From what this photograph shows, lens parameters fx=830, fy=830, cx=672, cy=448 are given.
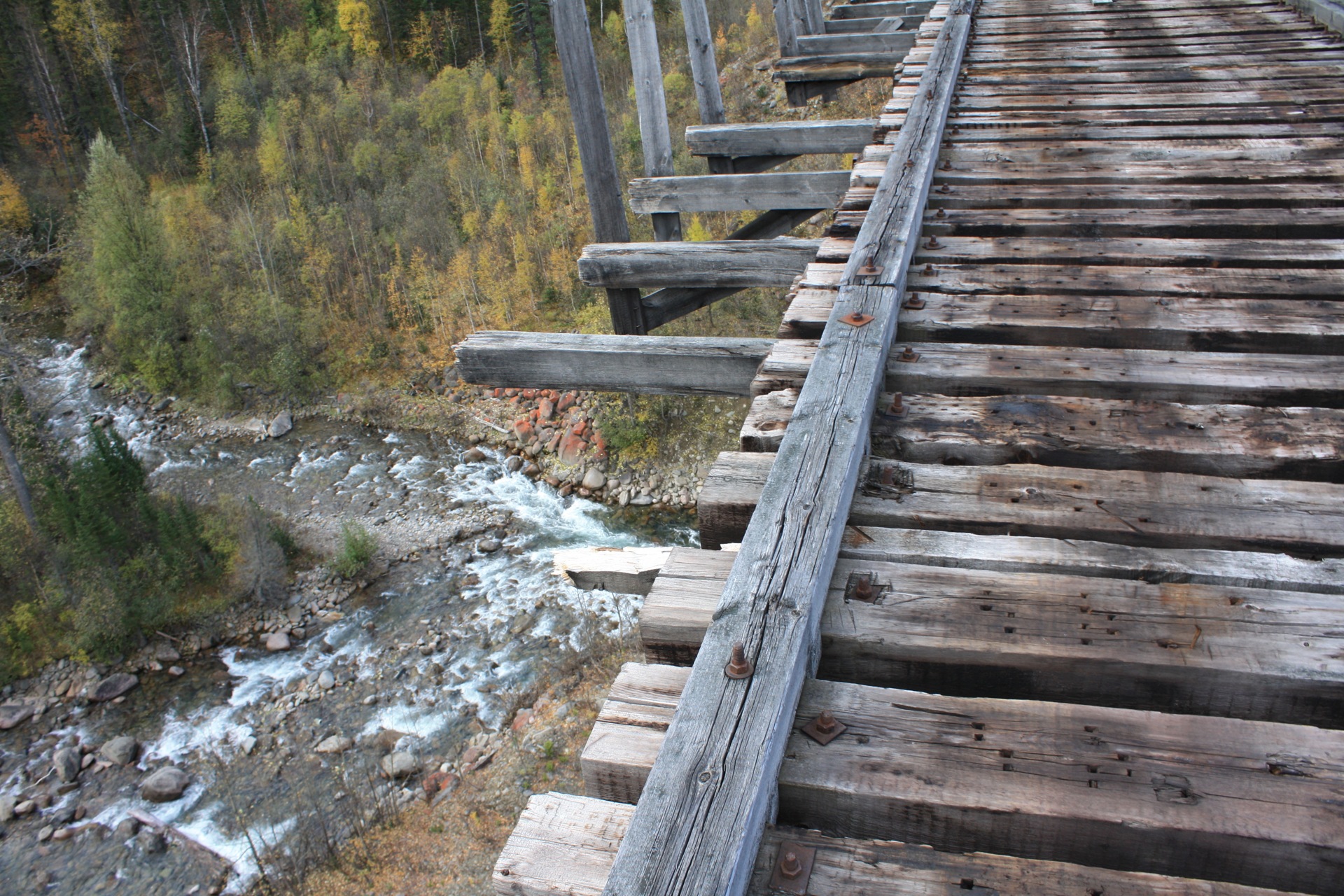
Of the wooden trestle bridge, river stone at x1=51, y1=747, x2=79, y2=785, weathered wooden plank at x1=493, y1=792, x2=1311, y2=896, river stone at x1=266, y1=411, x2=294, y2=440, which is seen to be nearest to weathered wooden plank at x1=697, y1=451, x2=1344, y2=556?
the wooden trestle bridge

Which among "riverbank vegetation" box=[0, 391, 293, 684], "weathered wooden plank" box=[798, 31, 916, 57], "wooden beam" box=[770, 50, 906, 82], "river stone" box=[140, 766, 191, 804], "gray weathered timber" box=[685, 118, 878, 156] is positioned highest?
"weathered wooden plank" box=[798, 31, 916, 57]

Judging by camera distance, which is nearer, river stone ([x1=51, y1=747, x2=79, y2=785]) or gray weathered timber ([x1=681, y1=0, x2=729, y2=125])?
gray weathered timber ([x1=681, y1=0, x2=729, y2=125])

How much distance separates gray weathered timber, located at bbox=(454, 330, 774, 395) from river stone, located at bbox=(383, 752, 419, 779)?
748 centimetres

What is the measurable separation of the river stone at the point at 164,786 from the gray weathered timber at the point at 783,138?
30.6ft

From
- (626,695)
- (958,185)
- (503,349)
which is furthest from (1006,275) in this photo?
(626,695)

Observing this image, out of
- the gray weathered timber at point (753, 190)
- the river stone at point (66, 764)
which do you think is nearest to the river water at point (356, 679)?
the river stone at point (66, 764)

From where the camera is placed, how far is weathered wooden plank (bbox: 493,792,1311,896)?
3.28ft

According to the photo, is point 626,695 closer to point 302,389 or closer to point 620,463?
point 620,463

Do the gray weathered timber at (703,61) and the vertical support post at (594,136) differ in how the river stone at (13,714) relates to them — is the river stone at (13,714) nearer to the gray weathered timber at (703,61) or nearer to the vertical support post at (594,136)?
the vertical support post at (594,136)

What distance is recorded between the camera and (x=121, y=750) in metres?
10.4

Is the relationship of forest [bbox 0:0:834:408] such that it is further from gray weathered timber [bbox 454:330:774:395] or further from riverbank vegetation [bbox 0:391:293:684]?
gray weathered timber [bbox 454:330:774:395]

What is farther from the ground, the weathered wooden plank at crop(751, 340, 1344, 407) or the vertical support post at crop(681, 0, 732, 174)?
the vertical support post at crop(681, 0, 732, 174)

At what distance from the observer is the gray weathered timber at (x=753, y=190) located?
4.83 m

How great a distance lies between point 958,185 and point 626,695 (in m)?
2.87
